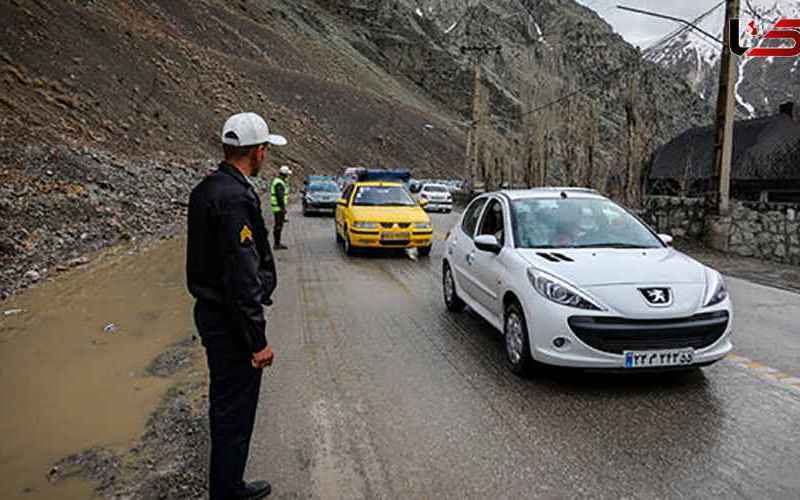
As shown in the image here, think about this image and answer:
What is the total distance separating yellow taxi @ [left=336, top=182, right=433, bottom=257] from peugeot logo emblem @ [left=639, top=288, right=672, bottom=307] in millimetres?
9247

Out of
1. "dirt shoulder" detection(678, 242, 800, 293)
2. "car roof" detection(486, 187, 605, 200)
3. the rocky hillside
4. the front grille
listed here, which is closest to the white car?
the front grille

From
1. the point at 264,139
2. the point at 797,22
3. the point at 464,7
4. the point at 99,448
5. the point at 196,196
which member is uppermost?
the point at 464,7

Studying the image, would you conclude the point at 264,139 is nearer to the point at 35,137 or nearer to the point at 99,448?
the point at 99,448

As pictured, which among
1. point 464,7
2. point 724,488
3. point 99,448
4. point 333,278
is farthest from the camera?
point 464,7

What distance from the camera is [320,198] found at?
28.4m

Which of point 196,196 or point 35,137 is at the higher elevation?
point 35,137

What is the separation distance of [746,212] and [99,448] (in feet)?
47.1

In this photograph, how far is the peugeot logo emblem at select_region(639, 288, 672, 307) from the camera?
540cm

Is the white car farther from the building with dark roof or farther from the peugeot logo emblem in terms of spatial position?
the building with dark roof

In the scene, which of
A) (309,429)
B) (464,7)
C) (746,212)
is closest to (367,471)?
(309,429)

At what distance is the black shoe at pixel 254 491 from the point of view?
3.77 m

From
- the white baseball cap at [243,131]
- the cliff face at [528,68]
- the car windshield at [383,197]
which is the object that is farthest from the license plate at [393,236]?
the cliff face at [528,68]

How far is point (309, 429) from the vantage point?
4887 mm

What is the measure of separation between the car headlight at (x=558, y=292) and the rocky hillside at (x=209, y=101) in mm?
8599
